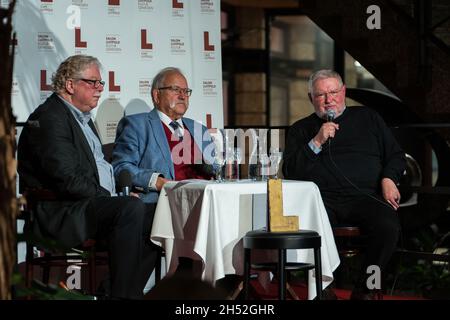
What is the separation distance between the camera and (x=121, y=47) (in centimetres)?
612

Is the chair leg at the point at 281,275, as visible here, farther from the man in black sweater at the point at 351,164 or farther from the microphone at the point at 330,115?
the microphone at the point at 330,115

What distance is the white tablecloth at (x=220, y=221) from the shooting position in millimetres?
4426

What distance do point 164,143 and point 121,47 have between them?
1.03 meters

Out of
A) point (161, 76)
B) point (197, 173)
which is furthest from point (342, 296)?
point (161, 76)

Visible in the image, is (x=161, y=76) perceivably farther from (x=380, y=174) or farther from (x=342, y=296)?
(x=342, y=296)

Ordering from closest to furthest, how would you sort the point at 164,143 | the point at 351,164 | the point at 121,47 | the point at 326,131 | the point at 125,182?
the point at 125,182
the point at 326,131
the point at 351,164
the point at 164,143
the point at 121,47

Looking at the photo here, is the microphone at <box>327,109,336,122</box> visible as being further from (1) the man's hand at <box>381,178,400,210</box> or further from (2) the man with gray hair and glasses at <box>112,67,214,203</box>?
(2) the man with gray hair and glasses at <box>112,67,214,203</box>

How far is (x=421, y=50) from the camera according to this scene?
665 centimetres

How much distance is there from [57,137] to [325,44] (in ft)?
34.0

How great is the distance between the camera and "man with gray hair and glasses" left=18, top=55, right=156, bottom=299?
4.51 m

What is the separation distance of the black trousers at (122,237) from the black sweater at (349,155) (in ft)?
3.71

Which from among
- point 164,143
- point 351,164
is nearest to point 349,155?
point 351,164

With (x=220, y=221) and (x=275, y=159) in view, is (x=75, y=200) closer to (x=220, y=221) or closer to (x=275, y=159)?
(x=220, y=221)

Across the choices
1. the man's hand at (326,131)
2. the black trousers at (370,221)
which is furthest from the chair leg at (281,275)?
the man's hand at (326,131)
